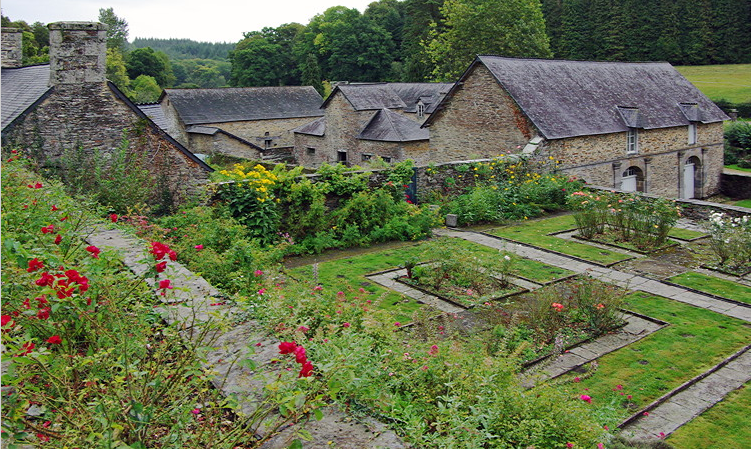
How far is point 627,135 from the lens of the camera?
73.4ft

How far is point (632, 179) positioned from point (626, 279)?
13410mm

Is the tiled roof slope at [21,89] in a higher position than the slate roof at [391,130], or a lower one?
higher

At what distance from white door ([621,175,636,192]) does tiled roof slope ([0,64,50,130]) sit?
19915mm

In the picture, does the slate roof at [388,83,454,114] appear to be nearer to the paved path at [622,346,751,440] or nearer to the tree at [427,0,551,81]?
the tree at [427,0,551,81]

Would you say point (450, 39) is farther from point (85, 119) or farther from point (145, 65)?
point (145, 65)

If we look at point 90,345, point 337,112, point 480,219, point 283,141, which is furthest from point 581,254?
point 283,141

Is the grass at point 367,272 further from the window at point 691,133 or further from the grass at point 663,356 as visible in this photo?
the window at point 691,133

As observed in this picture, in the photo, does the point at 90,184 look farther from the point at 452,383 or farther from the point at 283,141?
the point at 283,141

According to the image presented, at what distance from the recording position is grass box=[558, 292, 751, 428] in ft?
22.7

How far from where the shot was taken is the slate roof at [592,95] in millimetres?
20453

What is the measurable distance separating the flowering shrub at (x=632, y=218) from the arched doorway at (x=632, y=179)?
771 cm

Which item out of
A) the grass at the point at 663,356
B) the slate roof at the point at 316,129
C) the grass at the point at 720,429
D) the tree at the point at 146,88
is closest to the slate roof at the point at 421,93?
the slate roof at the point at 316,129

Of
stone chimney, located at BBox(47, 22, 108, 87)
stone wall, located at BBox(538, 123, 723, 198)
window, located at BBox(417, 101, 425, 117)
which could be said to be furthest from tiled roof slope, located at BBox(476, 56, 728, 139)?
window, located at BBox(417, 101, 425, 117)

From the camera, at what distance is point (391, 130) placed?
97.6ft
